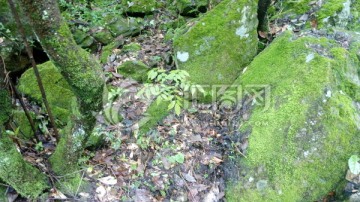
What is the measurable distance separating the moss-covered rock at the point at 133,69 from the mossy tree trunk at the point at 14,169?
1915mm

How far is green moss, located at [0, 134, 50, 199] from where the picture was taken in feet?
8.11

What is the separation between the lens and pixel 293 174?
3082mm

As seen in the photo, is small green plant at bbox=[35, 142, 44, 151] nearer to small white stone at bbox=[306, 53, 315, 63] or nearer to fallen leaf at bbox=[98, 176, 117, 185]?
fallen leaf at bbox=[98, 176, 117, 185]

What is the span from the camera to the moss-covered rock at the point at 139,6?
19.8ft

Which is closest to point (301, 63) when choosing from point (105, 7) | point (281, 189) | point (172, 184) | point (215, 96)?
point (215, 96)

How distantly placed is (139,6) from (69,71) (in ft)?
13.3

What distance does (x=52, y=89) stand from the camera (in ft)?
13.0

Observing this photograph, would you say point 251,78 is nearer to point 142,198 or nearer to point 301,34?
point 301,34

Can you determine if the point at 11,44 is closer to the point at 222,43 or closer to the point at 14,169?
the point at 14,169

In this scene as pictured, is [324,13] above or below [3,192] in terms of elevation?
above

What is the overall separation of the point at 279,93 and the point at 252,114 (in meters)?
0.40

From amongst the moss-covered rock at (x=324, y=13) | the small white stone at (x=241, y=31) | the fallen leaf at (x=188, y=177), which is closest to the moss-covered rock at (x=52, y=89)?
the fallen leaf at (x=188, y=177)

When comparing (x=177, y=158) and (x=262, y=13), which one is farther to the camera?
(x=262, y=13)

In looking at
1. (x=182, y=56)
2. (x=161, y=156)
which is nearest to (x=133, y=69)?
(x=182, y=56)
